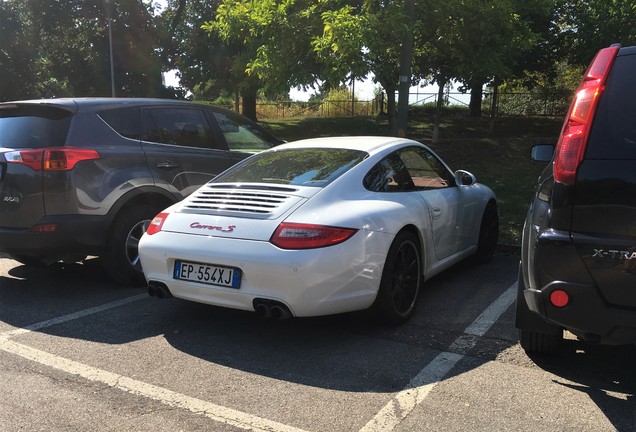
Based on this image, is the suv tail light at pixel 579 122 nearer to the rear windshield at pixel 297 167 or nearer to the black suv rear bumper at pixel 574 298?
the black suv rear bumper at pixel 574 298

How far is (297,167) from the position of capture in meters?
4.48

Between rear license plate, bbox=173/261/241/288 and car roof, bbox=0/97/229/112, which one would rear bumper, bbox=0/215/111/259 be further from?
rear license plate, bbox=173/261/241/288

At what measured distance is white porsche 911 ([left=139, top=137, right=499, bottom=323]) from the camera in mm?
3604

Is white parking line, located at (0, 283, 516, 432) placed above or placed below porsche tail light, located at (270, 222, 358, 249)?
below

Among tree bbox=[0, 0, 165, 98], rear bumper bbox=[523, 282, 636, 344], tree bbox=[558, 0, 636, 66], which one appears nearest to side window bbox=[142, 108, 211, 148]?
rear bumper bbox=[523, 282, 636, 344]

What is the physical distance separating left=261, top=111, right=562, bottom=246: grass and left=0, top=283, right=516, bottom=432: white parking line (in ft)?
11.2

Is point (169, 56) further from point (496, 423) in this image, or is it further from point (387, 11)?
point (496, 423)

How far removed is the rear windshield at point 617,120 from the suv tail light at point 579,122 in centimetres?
3

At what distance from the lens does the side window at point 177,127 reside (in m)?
5.60

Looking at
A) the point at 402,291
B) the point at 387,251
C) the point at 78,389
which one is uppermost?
the point at 387,251

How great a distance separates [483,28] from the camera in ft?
29.2

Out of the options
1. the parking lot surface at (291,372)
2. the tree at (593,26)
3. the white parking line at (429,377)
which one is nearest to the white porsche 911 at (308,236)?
the parking lot surface at (291,372)

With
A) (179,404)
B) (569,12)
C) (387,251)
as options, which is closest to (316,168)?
(387,251)

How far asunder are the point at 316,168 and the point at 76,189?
214cm
